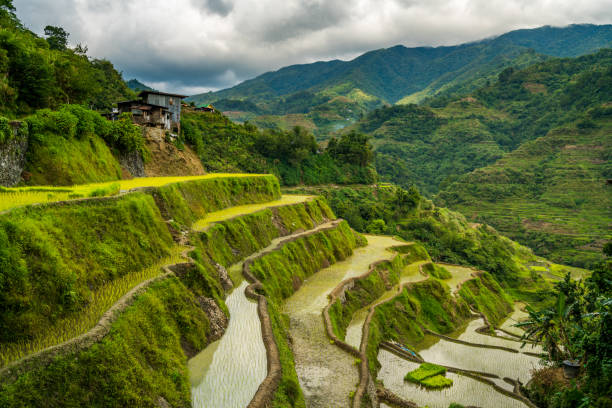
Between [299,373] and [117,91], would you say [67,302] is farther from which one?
[117,91]

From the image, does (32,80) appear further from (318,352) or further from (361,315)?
(361,315)

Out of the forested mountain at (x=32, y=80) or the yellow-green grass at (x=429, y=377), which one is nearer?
the yellow-green grass at (x=429, y=377)

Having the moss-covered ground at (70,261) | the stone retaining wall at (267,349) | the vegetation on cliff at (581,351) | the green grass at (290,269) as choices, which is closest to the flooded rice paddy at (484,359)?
the vegetation on cliff at (581,351)

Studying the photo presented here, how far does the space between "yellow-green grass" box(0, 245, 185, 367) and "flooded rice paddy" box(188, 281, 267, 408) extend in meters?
3.41

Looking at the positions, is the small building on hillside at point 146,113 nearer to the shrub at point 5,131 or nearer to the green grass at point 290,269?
the green grass at point 290,269

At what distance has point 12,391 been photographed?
23.8 feet

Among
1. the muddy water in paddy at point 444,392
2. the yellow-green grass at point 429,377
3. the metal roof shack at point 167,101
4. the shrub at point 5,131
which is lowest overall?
the muddy water in paddy at point 444,392

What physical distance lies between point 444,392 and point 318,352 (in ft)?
25.9

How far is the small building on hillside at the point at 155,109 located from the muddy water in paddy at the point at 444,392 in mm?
30315

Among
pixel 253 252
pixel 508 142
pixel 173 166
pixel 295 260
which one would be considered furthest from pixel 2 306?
pixel 508 142

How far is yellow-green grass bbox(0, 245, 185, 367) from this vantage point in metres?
8.37

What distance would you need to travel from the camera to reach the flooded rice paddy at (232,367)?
1115 cm

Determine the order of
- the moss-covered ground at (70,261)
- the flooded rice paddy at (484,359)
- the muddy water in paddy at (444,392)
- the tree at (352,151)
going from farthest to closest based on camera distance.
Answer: the tree at (352,151) → the flooded rice paddy at (484,359) → the muddy water in paddy at (444,392) → the moss-covered ground at (70,261)

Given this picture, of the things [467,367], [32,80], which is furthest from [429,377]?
[32,80]
